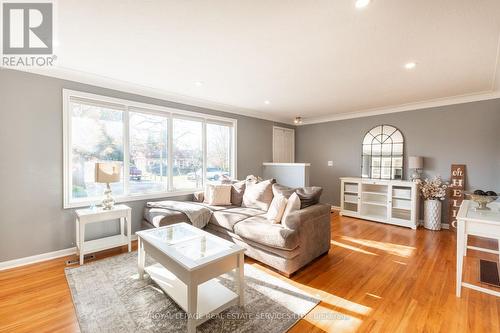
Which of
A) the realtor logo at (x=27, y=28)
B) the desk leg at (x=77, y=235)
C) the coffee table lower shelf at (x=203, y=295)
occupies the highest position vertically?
the realtor logo at (x=27, y=28)

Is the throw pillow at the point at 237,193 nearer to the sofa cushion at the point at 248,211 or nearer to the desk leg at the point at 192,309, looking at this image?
the sofa cushion at the point at 248,211

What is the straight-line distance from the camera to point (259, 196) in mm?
3615

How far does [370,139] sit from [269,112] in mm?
2472

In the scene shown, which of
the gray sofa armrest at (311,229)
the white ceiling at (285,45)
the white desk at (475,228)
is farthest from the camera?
the gray sofa armrest at (311,229)

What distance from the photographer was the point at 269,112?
5371 mm

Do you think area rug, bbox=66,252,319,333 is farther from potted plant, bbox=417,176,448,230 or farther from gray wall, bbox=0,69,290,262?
potted plant, bbox=417,176,448,230

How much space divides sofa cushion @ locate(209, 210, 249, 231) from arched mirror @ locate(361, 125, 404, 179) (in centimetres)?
359

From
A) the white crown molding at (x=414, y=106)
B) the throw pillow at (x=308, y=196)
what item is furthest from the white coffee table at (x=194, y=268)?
the white crown molding at (x=414, y=106)

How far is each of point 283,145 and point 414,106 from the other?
3.10m

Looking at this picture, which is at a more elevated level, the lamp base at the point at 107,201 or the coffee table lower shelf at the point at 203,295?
the lamp base at the point at 107,201

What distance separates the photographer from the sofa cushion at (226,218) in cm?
307

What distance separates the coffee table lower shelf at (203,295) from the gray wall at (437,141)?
14.9 ft

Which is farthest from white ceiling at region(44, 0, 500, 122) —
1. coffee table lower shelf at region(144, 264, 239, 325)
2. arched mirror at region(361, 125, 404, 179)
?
coffee table lower shelf at region(144, 264, 239, 325)

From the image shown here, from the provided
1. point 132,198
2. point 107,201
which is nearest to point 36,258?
point 107,201
